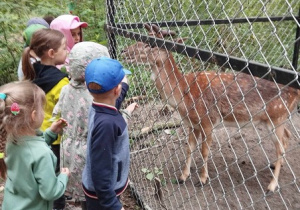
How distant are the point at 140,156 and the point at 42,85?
1967 millimetres

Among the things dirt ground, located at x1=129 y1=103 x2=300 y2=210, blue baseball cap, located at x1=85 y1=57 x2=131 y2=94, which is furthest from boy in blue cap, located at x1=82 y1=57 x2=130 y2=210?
dirt ground, located at x1=129 y1=103 x2=300 y2=210

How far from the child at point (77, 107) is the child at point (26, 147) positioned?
0.44 m

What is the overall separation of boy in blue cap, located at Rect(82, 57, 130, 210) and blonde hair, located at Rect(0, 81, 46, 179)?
1.11 ft

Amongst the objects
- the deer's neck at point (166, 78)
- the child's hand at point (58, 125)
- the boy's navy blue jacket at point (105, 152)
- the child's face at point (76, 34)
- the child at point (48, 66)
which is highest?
the boy's navy blue jacket at point (105, 152)

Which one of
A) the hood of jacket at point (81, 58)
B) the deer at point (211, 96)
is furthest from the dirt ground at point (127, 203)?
the hood of jacket at point (81, 58)

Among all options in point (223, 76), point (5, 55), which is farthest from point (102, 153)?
point (5, 55)

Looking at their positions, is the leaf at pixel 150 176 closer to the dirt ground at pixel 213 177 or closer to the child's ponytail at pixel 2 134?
the dirt ground at pixel 213 177

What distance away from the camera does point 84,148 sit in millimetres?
2629

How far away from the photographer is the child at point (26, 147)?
2.05 metres

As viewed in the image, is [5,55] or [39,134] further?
[5,55]

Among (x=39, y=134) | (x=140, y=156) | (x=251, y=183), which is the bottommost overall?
(x=140, y=156)

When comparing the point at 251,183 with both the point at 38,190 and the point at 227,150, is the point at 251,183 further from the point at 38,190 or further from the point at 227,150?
the point at 38,190

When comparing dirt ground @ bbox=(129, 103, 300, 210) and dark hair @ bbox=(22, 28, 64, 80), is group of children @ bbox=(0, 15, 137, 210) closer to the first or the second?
dark hair @ bbox=(22, 28, 64, 80)

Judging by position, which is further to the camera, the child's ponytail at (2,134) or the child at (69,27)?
the child at (69,27)
